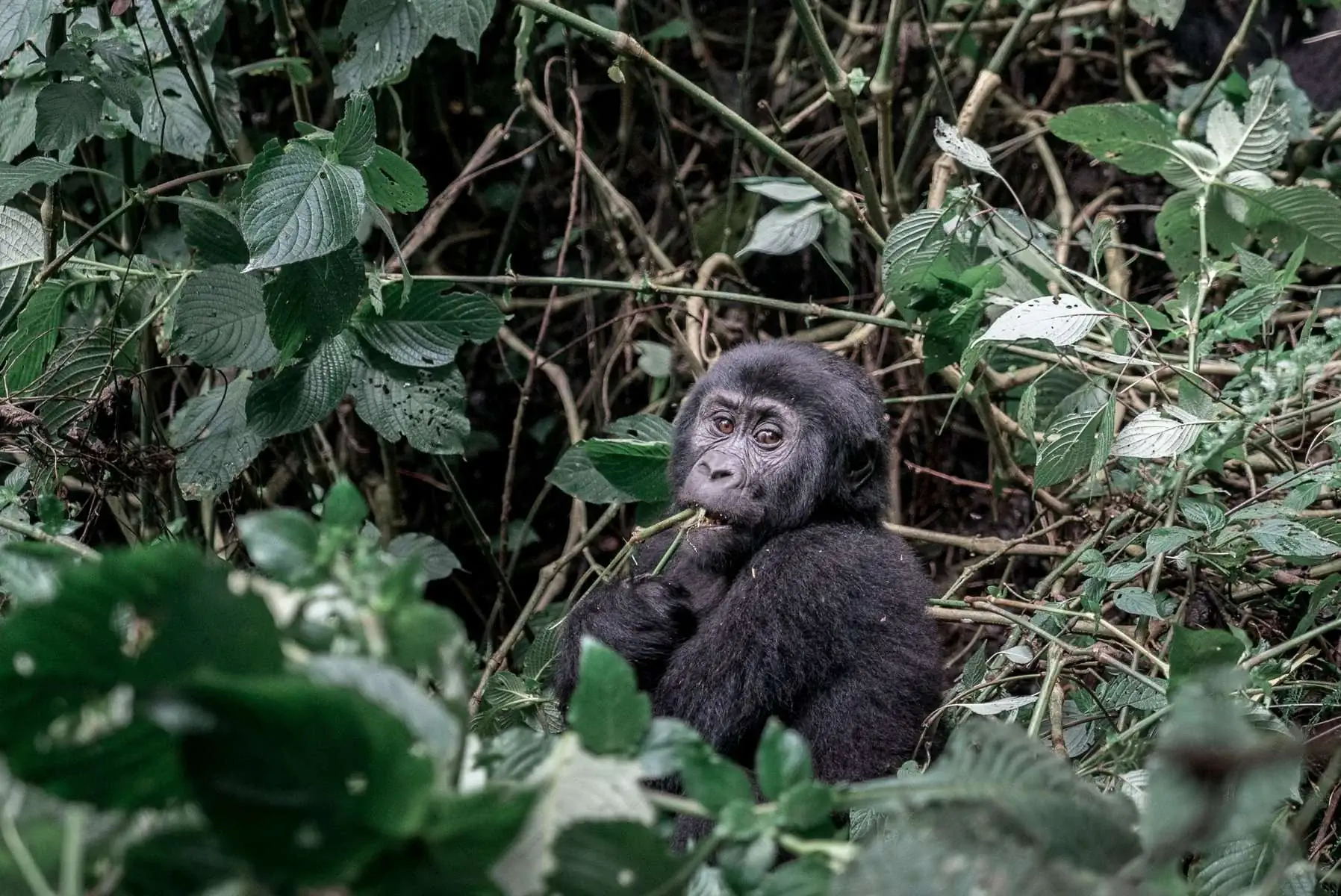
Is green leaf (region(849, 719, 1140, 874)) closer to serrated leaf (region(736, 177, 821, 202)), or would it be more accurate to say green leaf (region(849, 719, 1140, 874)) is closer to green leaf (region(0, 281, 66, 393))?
green leaf (region(0, 281, 66, 393))

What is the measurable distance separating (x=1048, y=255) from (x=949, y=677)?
1.09 metres

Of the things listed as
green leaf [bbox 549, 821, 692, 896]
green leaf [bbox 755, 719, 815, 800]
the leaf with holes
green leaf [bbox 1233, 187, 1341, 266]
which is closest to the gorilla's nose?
the leaf with holes

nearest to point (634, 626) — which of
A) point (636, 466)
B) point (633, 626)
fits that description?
point (633, 626)

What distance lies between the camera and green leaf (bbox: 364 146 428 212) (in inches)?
116

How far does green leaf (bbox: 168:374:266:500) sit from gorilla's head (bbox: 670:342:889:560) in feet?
3.61

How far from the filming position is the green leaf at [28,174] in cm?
301

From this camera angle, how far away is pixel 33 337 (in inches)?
124

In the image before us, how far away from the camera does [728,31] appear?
5.68m

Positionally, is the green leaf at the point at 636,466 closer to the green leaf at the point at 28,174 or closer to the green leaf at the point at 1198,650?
the green leaf at the point at 28,174

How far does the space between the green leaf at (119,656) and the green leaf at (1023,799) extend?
59cm

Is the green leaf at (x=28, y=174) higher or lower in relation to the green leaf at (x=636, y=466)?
higher

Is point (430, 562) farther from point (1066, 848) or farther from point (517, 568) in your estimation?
point (1066, 848)

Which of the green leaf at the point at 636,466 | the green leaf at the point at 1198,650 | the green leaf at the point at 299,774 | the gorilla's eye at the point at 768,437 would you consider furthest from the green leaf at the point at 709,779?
the green leaf at the point at 636,466

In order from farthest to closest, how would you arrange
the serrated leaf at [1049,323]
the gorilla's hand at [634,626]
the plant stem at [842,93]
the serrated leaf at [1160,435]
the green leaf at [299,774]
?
the plant stem at [842,93] < the gorilla's hand at [634,626] < the serrated leaf at [1049,323] < the serrated leaf at [1160,435] < the green leaf at [299,774]
